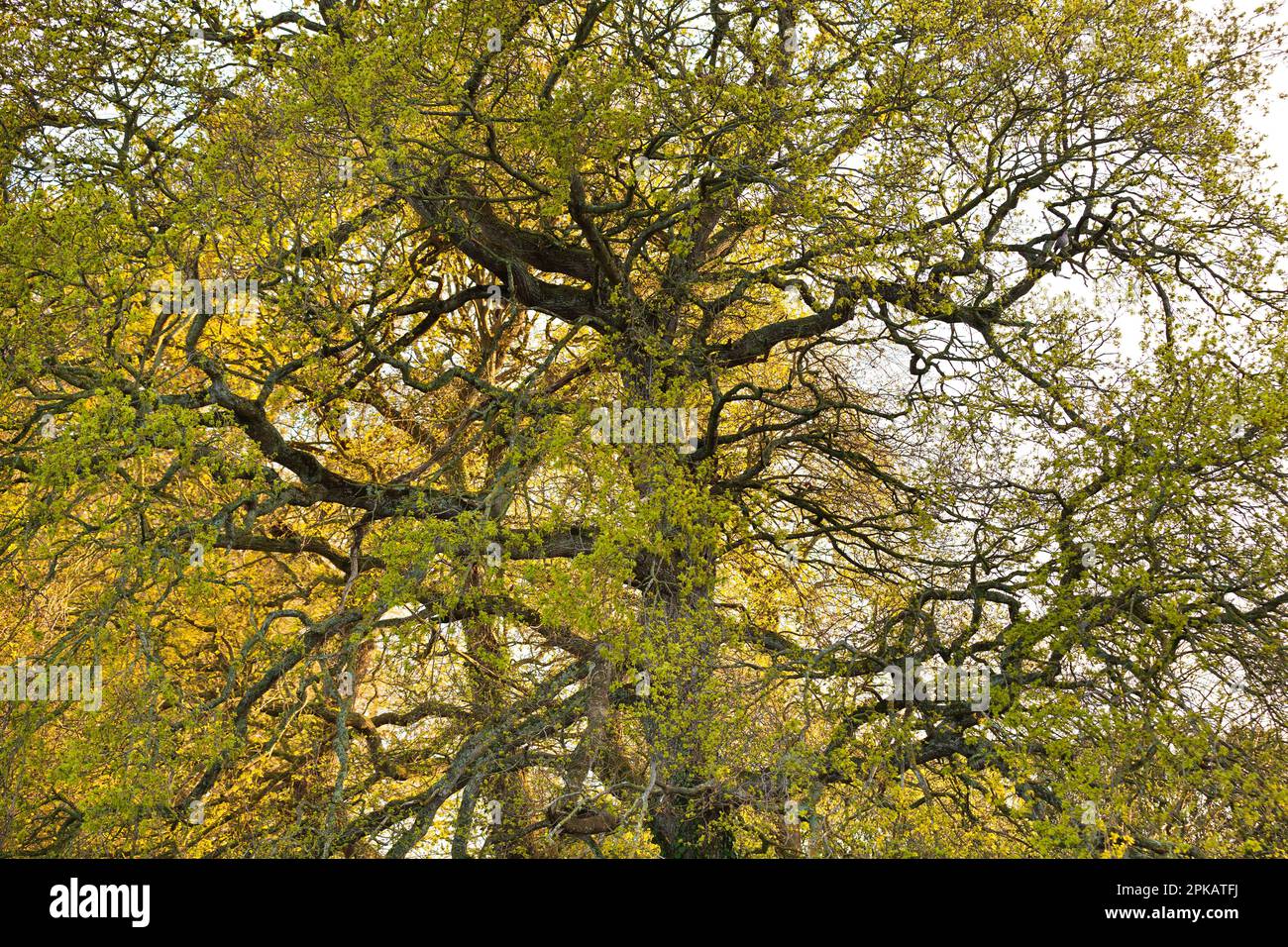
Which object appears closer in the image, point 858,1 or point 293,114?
point 293,114

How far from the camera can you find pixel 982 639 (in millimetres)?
8867

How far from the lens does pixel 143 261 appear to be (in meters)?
8.33

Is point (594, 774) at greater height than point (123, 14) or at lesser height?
lesser

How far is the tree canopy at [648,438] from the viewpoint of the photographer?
6.91 m

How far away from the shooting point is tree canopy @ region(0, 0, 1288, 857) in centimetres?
691

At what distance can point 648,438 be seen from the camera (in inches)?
360
